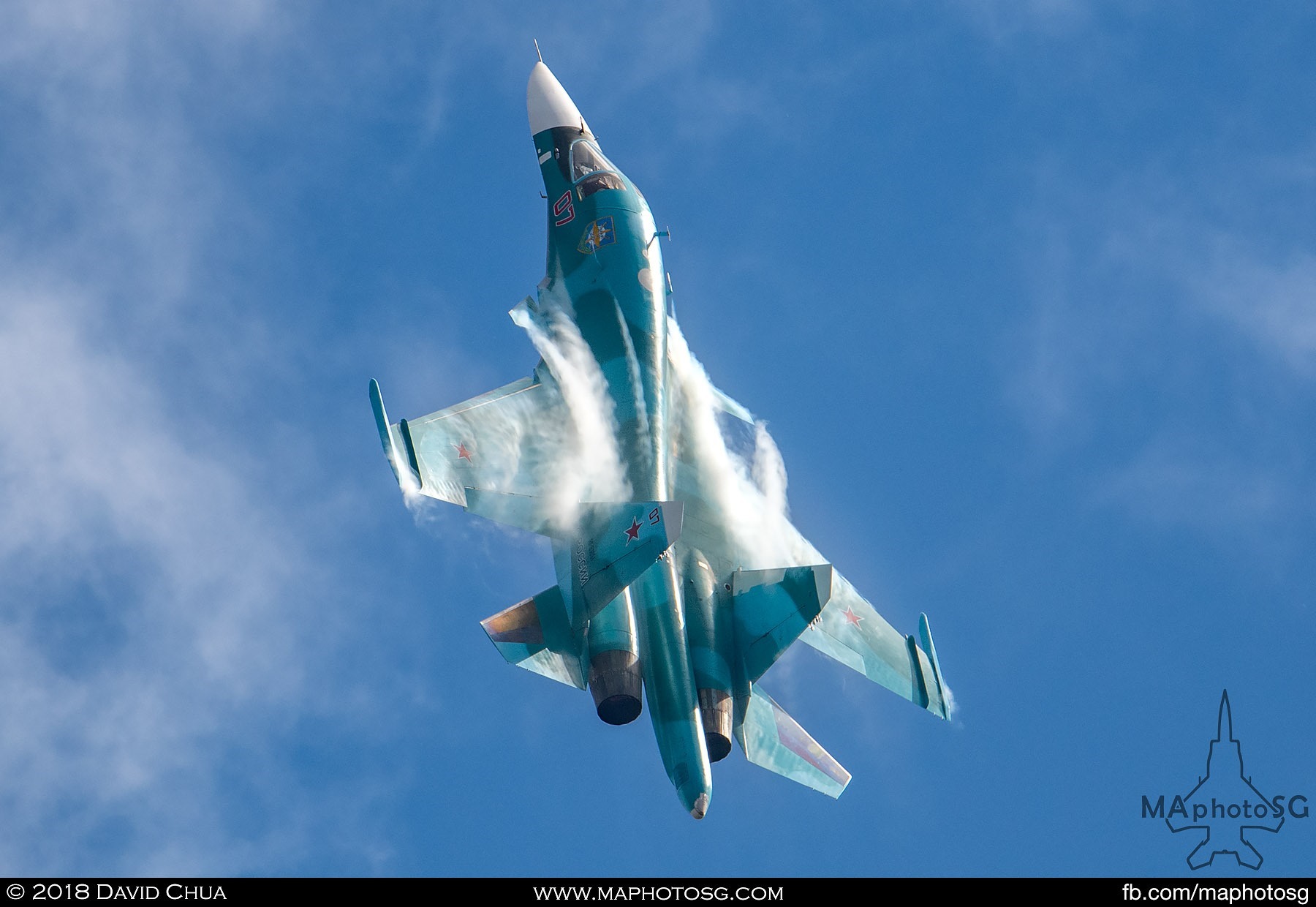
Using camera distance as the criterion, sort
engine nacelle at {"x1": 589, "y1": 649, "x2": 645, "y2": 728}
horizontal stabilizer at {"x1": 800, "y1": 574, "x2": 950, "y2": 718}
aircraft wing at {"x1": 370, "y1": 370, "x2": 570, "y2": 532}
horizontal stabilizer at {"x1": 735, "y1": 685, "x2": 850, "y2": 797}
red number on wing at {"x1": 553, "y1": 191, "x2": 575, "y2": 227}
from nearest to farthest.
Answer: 1. engine nacelle at {"x1": 589, "y1": 649, "x2": 645, "y2": 728}
2. aircraft wing at {"x1": 370, "y1": 370, "x2": 570, "y2": 532}
3. horizontal stabilizer at {"x1": 735, "y1": 685, "x2": 850, "y2": 797}
4. horizontal stabilizer at {"x1": 800, "y1": 574, "x2": 950, "y2": 718}
5. red number on wing at {"x1": 553, "y1": 191, "x2": 575, "y2": 227}

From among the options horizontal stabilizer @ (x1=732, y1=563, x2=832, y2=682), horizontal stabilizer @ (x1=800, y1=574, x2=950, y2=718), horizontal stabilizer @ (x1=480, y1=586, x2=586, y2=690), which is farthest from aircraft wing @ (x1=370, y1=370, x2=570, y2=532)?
horizontal stabilizer @ (x1=800, y1=574, x2=950, y2=718)

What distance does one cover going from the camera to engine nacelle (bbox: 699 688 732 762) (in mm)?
30172

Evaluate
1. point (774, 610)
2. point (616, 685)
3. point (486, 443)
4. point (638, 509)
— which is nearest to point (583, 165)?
point (486, 443)

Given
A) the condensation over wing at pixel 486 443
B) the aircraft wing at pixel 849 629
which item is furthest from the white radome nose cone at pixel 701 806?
the condensation over wing at pixel 486 443

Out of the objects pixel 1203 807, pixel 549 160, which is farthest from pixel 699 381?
pixel 1203 807

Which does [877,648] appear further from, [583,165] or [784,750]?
[583,165]

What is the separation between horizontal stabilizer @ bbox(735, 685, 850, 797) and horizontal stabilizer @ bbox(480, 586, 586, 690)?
3643 mm

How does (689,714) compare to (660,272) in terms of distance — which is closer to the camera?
(689,714)

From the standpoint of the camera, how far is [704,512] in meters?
34.2

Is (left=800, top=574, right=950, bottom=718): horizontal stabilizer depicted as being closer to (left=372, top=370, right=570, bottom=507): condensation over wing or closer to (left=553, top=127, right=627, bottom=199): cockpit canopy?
(left=372, top=370, right=570, bottom=507): condensation over wing

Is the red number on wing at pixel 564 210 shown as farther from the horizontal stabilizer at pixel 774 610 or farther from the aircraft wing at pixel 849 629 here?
the horizontal stabilizer at pixel 774 610

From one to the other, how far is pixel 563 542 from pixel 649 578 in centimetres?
191
